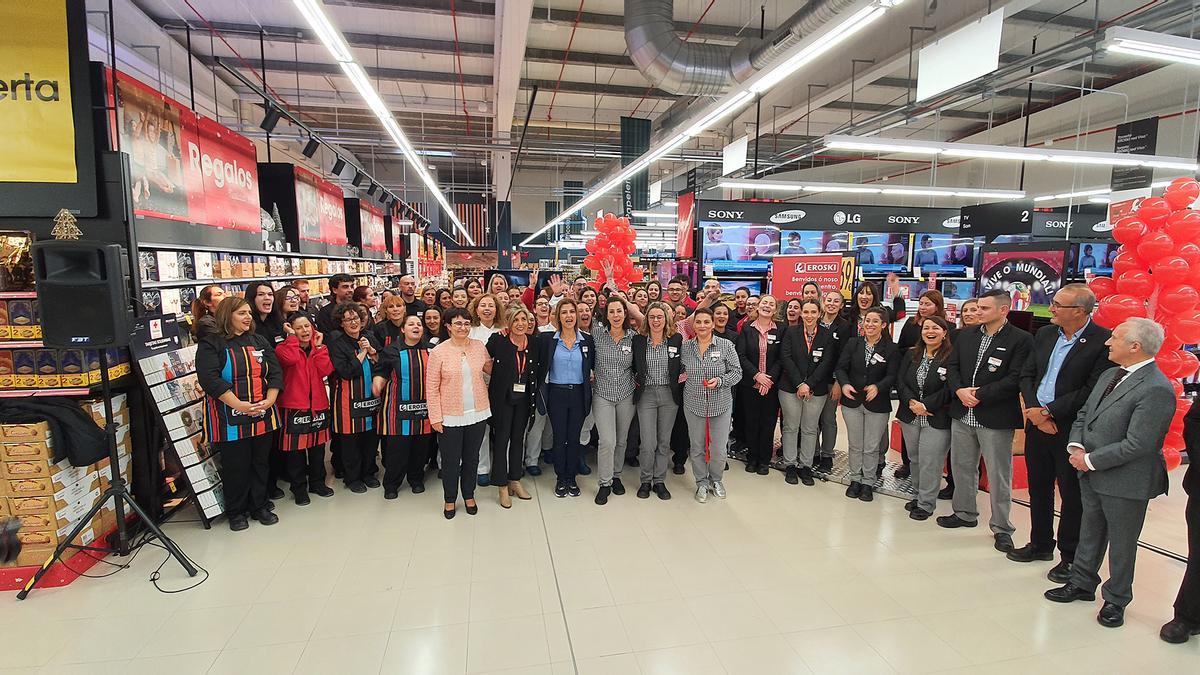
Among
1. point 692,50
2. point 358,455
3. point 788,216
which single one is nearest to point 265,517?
point 358,455

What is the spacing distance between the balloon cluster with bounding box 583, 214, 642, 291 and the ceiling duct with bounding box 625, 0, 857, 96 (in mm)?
2306

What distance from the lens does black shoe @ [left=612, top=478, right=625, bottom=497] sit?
4.42 m

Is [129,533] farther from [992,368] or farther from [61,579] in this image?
[992,368]

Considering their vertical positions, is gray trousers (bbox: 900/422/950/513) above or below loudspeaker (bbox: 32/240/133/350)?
below

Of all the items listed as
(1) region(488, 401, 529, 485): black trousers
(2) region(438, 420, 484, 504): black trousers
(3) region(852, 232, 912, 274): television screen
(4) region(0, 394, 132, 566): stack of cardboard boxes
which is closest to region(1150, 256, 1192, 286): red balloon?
(1) region(488, 401, 529, 485): black trousers

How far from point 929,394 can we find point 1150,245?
159 cm

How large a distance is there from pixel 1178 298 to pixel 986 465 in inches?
59.9

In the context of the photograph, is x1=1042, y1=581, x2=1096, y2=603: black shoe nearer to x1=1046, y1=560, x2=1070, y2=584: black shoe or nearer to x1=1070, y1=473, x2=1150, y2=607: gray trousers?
x1=1070, y1=473, x2=1150, y2=607: gray trousers

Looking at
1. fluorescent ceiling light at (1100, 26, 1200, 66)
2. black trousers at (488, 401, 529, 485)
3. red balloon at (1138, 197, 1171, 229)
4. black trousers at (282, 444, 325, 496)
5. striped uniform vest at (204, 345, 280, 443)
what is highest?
fluorescent ceiling light at (1100, 26, 1200, 66)

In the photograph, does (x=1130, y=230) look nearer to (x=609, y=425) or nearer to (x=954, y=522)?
(x=954, y=522)

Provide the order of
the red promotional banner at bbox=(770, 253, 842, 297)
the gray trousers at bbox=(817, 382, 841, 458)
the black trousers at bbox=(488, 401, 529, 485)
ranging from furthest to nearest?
the red promotional banner at bbox=(770, 253, 842, 297) → the gray trousers at bbox=(817, 382, 841, 458) → the black trousers at bbox=(488, 401, 529, 485)

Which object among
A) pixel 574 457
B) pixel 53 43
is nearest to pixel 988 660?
pixel 574 457

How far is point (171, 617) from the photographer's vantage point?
2828 millimetres

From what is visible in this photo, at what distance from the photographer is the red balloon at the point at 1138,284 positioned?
3492 mm
